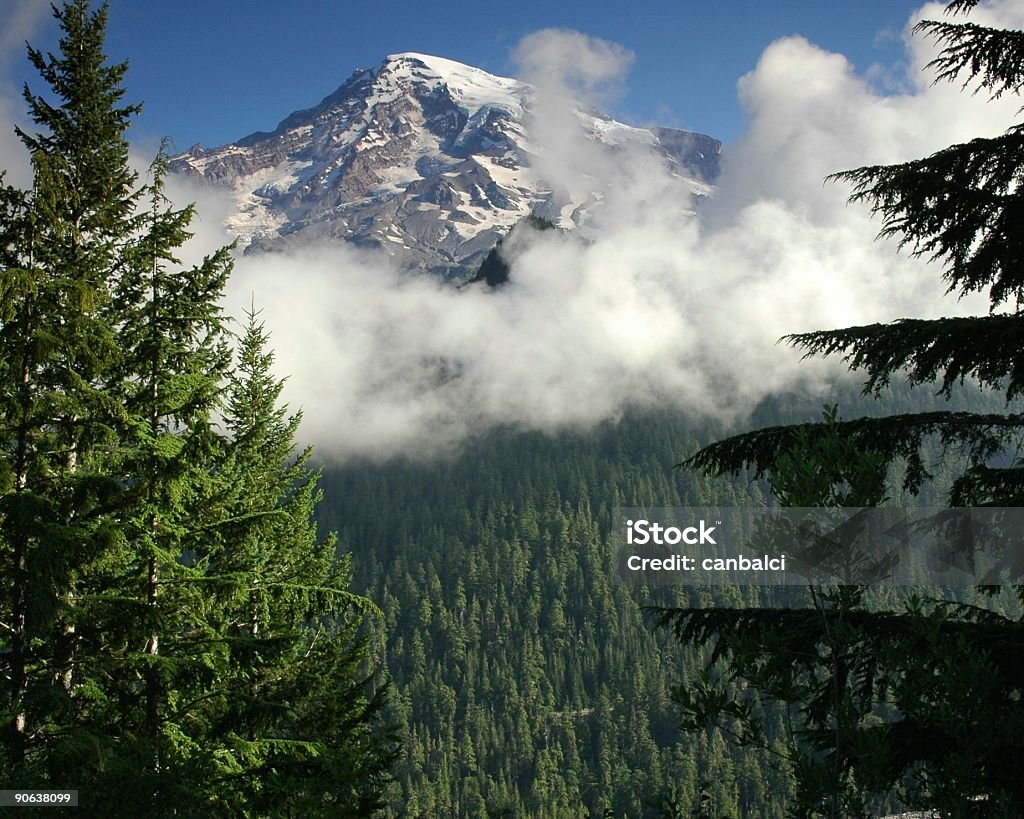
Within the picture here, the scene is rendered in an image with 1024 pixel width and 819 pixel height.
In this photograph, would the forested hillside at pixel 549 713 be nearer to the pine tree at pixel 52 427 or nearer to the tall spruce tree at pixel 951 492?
the pine tree at pixel 52 427

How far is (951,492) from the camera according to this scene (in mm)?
7297

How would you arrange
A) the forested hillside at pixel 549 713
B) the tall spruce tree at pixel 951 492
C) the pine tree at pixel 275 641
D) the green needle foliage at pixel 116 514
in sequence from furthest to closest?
the forested hillside at pixel 549 713 < the pine tree at pixel 275 641 < the green needle foliage at pixel 116 514 < the tall spruce tree at pixel 951 492

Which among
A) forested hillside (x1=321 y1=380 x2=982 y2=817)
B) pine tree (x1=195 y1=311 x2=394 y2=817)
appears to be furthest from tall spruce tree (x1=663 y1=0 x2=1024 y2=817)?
forested hillside (x1=321 y1=380 x2=982 y2=817)

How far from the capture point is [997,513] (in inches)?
264

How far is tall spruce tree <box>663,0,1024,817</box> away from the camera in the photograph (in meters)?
5.46

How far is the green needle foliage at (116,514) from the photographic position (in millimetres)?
8273

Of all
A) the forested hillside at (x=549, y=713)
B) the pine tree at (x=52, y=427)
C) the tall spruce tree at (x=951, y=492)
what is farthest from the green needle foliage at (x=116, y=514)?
the forested hillside at (x=549, y=713)

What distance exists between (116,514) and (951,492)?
371 inches

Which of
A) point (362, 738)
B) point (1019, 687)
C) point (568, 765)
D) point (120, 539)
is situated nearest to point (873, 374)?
point (1019, 687)

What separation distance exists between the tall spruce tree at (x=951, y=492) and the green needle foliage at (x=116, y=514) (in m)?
5.21

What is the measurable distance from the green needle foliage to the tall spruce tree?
17.1ft

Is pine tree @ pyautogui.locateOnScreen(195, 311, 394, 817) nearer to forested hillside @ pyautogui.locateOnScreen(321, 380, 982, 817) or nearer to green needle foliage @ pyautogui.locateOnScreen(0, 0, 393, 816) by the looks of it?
green needle foliage @ pyautogui.locateOnScreen(0, 0, 393, 816)

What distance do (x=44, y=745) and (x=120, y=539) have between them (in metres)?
2.49

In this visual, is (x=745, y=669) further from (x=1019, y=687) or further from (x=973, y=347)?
(x=973, y=347)
